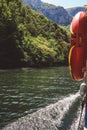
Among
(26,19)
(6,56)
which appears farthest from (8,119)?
(26,19)

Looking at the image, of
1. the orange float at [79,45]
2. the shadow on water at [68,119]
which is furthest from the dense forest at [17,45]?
the orange float at [79,45]

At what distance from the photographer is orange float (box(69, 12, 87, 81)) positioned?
28.7 feet

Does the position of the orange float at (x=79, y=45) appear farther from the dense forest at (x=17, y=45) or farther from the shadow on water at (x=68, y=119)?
the dense forest at (x=17, y=45)

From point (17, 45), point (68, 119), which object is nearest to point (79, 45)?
point (68, 119)

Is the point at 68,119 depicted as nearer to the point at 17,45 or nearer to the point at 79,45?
the point at 79,45

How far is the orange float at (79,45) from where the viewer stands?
8.75m

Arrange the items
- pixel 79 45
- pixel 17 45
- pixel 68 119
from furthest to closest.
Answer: pixel 17 45, pixel 68 119, pixel 79 45

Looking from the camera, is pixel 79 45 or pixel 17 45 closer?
pixel 79 45

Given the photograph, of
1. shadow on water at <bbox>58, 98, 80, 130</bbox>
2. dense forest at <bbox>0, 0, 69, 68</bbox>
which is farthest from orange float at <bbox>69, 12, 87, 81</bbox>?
dense forest at <bbox>0, 0, 69, 68</bbox>

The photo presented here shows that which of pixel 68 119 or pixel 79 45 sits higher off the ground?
pixel 79 45

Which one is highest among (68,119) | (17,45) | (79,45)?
(79,45)

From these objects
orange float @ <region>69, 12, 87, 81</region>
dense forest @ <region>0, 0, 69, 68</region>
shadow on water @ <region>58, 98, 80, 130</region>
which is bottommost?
dense forest @ <region>0, 0, 69, 68</region>

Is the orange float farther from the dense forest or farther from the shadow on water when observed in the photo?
the dense forest

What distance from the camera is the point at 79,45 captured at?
877 cm
